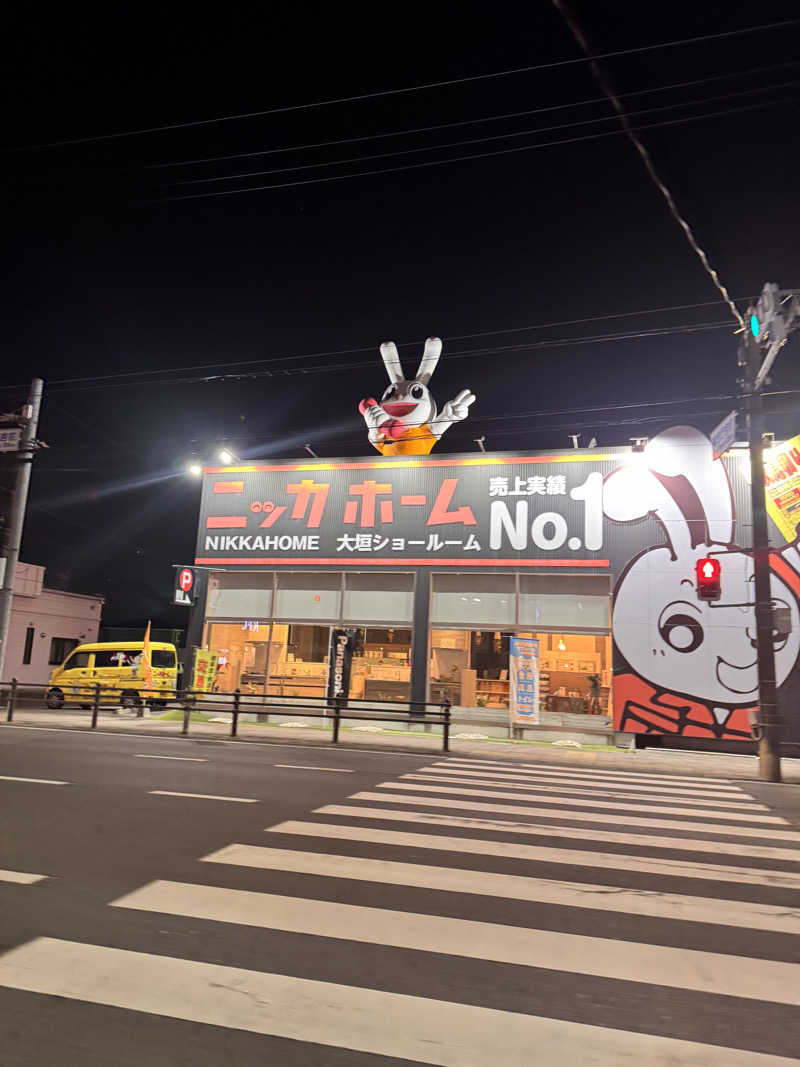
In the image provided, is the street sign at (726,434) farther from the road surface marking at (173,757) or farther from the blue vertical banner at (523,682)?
the road surface marking at (173,757)

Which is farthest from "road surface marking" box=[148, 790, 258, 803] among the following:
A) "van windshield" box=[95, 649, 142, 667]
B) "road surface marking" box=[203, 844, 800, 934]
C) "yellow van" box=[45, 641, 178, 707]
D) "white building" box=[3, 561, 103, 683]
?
"white building" box=[3, 561, 103, 683]

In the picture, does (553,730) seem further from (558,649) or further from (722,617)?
(722,617)

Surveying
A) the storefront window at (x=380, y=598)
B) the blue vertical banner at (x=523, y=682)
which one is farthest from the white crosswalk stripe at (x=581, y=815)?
the storefront window at (x=380, y=598)

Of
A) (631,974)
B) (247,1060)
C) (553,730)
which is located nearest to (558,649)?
(553,730)

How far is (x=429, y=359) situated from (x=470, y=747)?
12.2 m

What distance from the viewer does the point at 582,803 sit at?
28.3 feet

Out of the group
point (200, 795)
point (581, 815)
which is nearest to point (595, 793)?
point (581, 815)

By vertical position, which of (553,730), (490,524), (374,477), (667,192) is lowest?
(553,730)

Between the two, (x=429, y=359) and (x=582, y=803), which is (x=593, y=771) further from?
(x=429, y=359)

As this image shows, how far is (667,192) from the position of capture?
10016 mm

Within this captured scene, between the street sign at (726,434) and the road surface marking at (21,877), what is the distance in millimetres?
13262

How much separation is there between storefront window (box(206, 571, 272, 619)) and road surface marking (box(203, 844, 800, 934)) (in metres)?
16.6

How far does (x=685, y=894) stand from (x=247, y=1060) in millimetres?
3657

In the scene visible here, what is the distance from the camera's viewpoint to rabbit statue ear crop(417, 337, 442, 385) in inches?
837
